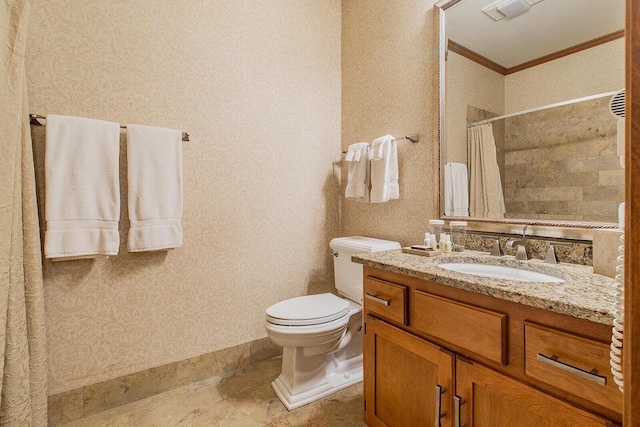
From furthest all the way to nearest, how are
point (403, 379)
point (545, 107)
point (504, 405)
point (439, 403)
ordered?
point (545, 107), point (403, 379), point (439, 403), point (504, 405)

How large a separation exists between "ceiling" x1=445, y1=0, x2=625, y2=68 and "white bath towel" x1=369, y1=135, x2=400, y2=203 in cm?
63

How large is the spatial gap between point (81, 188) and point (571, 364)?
6.30ft

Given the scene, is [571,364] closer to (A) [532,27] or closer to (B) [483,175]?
(B) [483,175]

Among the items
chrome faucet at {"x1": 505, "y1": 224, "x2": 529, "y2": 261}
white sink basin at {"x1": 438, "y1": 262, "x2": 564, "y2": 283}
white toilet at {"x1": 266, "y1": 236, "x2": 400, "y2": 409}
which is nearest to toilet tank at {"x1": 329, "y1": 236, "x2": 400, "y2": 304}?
white toilet at {"x1": 266, "y1": 236, "x2": 400, "y2": 409}

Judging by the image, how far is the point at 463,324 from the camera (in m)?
0.94

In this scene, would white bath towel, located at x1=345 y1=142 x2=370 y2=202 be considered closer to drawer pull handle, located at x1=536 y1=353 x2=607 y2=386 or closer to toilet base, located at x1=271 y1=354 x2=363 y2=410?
toilet base, located at x1=271 y1=354 x2=363 y2=410

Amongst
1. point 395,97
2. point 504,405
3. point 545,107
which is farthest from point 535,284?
point 395,97

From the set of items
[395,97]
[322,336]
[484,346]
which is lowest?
[322,336]

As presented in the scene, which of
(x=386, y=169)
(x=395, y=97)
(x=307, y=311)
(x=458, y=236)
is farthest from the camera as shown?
(x=395, y=97)

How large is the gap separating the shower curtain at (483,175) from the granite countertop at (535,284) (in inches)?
9.9

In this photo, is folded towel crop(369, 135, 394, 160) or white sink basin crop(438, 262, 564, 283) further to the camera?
folded towel crop(369, 135, 394, 160)

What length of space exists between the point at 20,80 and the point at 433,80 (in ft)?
6.22

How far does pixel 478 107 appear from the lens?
4.93 ft

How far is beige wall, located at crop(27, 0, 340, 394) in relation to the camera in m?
1.49
